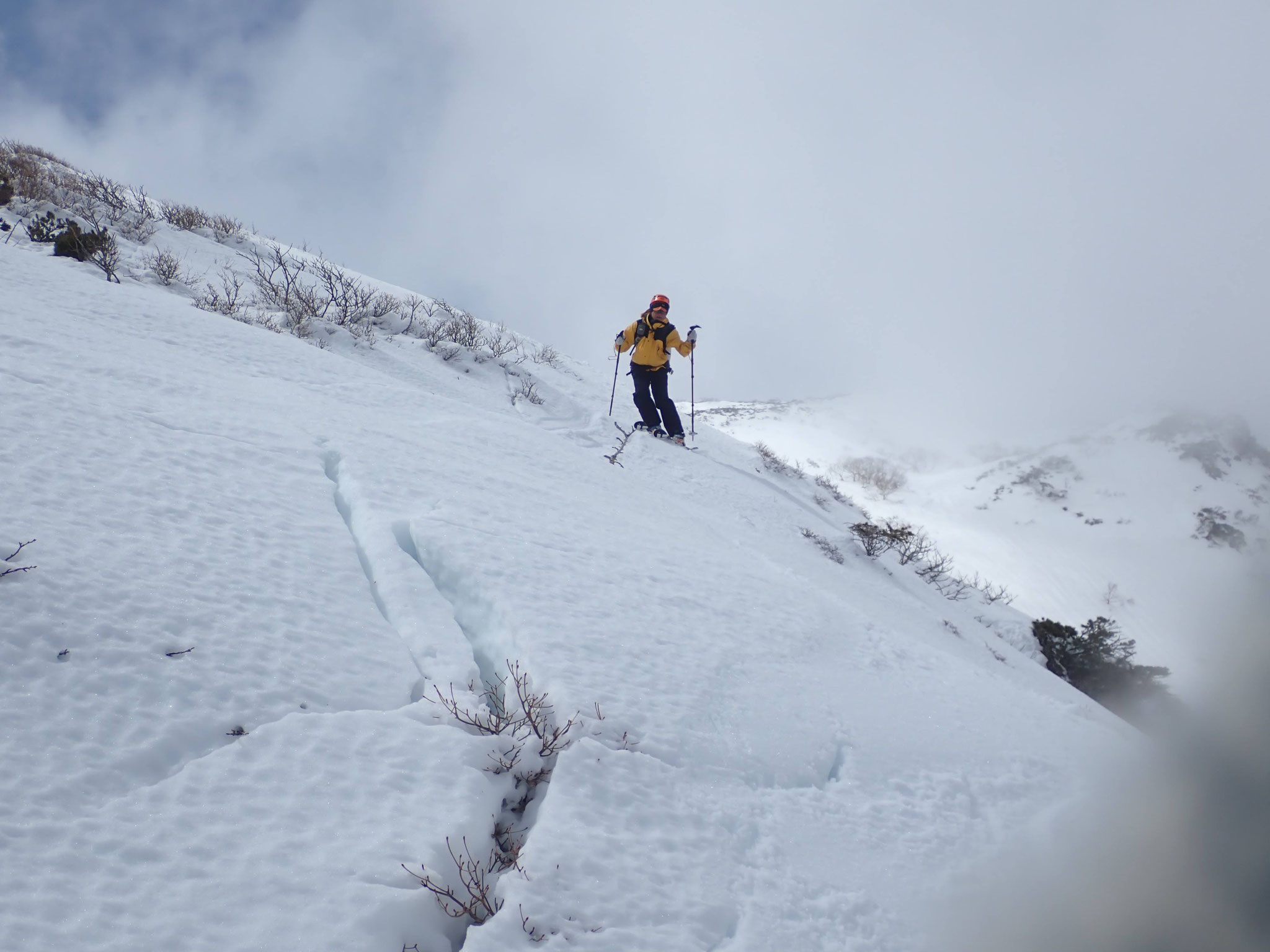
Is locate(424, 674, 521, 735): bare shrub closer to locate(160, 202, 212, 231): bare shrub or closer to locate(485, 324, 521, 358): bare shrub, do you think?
locate(485, 324, 521, 358): bare shrub

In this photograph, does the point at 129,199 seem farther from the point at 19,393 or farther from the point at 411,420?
the point at 19,393

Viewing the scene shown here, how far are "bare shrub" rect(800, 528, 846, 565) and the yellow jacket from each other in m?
3.48

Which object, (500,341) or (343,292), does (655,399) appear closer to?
(500,341)

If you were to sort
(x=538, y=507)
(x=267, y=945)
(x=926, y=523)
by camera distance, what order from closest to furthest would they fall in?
(x=267, y=945), (x=538, y=507), (x=926, y=523)

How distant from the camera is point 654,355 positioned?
954 cm

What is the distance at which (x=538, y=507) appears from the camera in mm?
4457

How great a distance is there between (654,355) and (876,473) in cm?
3956

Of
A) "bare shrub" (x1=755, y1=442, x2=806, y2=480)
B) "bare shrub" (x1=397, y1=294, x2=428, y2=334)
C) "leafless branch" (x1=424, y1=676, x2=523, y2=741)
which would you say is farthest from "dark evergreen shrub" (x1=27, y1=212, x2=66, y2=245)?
"bare shrub" (x1=755, y1=442, x2=806, y2=480)

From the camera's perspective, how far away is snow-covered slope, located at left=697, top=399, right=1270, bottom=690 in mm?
30047

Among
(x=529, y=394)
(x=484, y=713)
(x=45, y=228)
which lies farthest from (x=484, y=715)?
(x=45, y=228)

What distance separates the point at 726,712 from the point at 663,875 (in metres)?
0.96

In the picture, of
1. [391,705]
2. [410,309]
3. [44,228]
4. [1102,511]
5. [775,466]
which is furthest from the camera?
[1102,511]

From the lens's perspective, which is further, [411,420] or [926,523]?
[926,523]

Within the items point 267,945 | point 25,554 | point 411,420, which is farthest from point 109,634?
point 411,420
